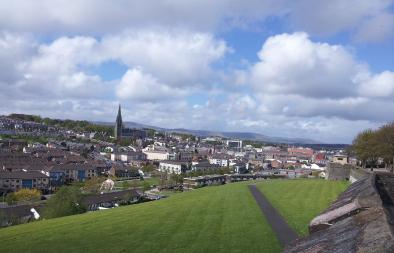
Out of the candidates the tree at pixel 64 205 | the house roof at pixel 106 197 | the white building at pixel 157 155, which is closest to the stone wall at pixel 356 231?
the tree at pixel 64 205

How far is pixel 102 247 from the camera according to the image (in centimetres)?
2475

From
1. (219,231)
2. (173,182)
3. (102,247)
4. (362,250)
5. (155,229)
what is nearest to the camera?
(362,250)

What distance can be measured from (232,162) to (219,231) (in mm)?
139704

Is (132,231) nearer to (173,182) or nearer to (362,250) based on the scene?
(362,250)

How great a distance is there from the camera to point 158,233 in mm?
27781

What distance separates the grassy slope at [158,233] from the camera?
23781 millimetres

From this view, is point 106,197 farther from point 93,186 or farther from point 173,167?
point 173,167

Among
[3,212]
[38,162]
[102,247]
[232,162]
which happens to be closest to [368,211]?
[102,247]

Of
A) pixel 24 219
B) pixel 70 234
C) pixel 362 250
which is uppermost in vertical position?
pixel 362 250

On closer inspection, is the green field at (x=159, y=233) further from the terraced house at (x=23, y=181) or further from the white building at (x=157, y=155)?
the white building at (x=157, y=155)

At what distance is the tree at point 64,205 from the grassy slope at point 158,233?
14313mm

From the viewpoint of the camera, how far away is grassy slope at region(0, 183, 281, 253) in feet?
78.0

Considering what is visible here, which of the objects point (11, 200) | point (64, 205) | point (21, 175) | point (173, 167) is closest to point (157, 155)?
point (173, 167)

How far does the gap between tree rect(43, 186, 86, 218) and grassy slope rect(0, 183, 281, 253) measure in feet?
47.0
